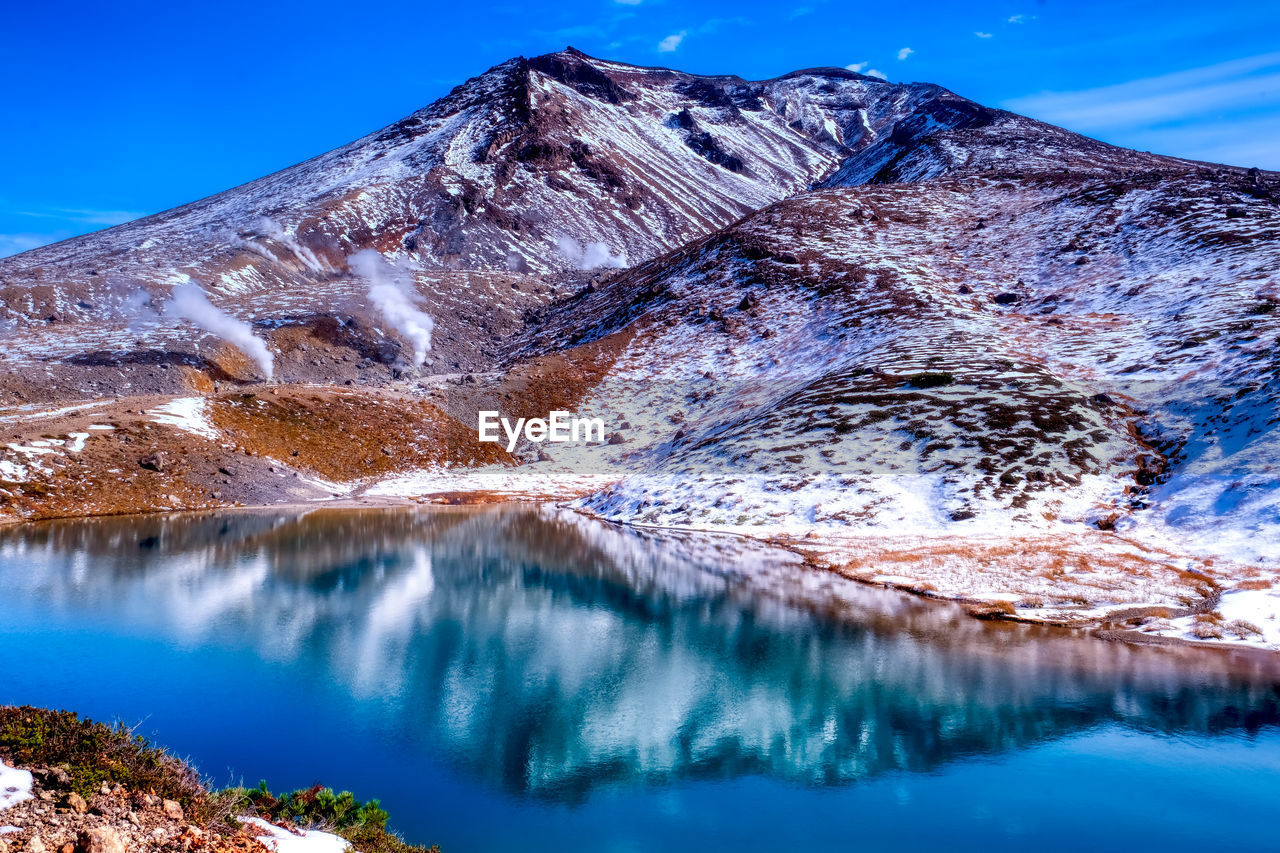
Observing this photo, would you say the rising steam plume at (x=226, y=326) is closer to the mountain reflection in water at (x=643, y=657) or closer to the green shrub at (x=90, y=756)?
the mountain reflection in water at (x=643, y=657)

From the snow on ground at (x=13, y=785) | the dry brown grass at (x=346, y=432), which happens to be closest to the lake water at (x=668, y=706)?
the snow on ground at (x=13, y=785)

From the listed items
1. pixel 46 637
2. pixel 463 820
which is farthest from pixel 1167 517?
pixel 46 637

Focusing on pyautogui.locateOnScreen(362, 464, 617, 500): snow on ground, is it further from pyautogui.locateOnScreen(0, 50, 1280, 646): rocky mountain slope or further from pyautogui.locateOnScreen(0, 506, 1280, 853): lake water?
pyautogui.locateOnScreen(0, 506, 1280, 853): lake water

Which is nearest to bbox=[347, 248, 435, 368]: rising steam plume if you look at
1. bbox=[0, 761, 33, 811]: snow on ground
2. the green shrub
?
the green shrub

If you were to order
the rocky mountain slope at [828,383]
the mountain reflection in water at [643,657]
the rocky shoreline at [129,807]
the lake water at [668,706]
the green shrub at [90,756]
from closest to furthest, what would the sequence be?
1. the rocky shoreline at [129,807]
2. the green shrub at [90,756]
3. the lake water at [668,706]
4. the mountain reflection in water at [643,657]
5. the rocky mountain slope at [828,383]

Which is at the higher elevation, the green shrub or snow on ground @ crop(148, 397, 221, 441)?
snow on ground @ crop(148, 397, 221, 441)
